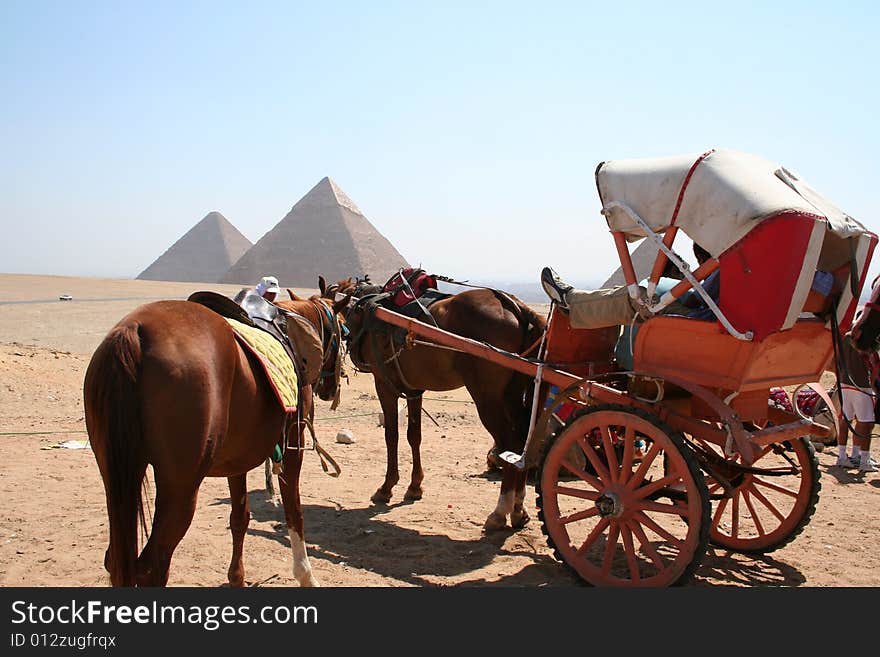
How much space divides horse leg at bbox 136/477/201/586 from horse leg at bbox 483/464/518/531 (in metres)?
3.16

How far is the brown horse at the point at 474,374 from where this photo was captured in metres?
5.92

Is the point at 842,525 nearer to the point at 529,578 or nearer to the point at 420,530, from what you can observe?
the point at 529,578

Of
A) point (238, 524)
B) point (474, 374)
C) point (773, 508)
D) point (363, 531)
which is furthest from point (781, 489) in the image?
point (238, 524)

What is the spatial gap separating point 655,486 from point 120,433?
2715mm

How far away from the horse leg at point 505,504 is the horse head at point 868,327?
9.47 ft

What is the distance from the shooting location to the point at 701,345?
3959 mm

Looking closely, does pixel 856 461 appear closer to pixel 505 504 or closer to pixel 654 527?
pixel 505 504

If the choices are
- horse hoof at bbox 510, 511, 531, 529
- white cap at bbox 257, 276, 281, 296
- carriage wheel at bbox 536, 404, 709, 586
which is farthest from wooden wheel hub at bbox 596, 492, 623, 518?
white cap at bbox 257, 276, 281, 296

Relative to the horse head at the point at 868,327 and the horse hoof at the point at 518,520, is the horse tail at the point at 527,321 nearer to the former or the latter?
the horse hoof at the point at 518,520

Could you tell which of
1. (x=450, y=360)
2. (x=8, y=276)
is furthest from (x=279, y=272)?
(x=450, y=360)

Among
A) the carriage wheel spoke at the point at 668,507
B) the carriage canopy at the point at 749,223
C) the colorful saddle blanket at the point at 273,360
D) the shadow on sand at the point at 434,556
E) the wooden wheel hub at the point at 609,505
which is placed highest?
the carriage canopy at the point at 749,223

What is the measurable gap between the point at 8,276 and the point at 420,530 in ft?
212

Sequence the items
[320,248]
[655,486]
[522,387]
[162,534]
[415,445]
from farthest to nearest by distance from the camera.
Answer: [320,248] → [415,445] → [522,387] → [655,486] → [162,534]

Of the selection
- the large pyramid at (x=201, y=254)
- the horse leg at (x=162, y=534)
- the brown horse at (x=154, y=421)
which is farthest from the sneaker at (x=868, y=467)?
the large pyramid at (x=201, y=254)
